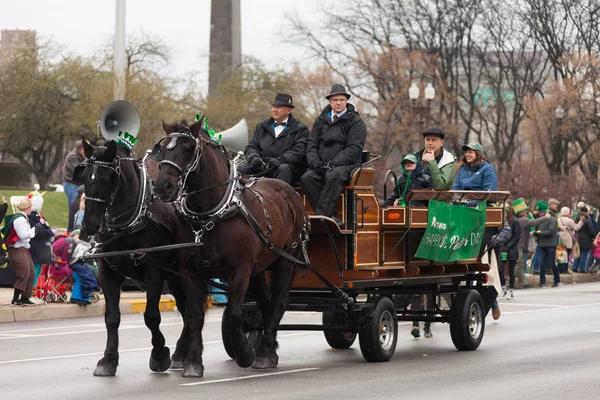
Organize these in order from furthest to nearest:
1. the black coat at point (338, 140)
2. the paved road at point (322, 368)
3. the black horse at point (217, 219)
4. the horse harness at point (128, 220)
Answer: the black coat at point (338, 140) → the horse harness at point (128, 220) → the black horse at point (217, 219) → the paved road at point (322, 368)

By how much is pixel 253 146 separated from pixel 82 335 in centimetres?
463

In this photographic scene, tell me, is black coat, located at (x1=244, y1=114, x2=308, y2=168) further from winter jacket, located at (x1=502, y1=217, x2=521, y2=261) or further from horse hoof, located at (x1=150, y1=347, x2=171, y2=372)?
winter jacket, located at (x1=502, y1=217, x2=521, y2=261)

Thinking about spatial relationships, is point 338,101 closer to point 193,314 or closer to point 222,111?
point 193,314

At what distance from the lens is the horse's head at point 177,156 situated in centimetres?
1094

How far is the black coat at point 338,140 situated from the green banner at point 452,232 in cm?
124

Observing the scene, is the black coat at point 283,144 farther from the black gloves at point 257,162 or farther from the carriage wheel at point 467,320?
the carriage wheel at point 467,320

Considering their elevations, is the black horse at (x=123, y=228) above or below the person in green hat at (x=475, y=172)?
below

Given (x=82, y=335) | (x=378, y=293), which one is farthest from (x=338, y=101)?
(x=82, y=335)

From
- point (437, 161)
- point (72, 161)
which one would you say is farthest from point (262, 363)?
point (72, 161)

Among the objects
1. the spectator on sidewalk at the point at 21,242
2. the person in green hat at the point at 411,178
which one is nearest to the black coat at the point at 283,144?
the person in green hat at the point at 411,178

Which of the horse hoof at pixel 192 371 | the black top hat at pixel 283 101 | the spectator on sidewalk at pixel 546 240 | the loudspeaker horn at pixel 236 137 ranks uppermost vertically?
the black top hat at pixel 283 101

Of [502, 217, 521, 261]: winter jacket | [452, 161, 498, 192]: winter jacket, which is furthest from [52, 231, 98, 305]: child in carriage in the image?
[502, 217, 521, 261]: winter jacket

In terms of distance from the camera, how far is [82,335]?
661 inches

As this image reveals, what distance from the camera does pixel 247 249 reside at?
11.6m
